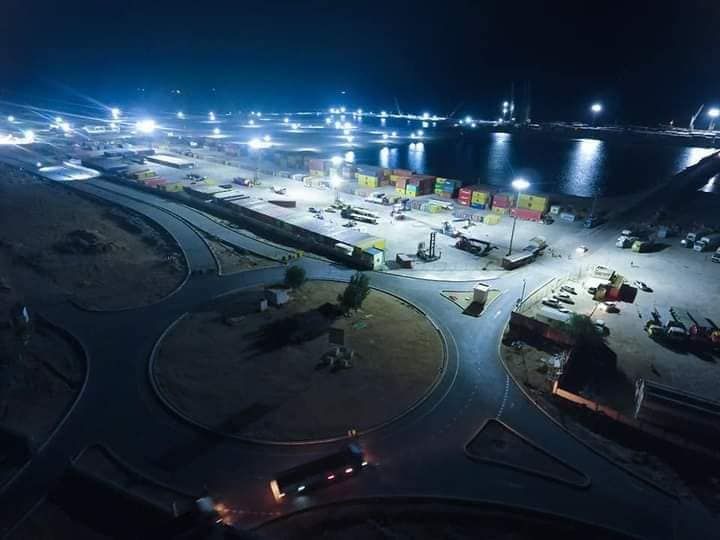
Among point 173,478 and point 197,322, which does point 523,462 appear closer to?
point 173,478

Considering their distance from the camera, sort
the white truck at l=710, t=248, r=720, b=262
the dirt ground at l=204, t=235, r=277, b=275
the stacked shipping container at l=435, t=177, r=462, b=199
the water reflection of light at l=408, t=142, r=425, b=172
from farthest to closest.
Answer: the water reflection of light at l=408, t=142, r=425, b=172
the stacked shipping container at l=435, t=177, r=462, b=199
the white truck at l=710, t=248, r=720, b=262
the dirt ground at l=204, t=235, r=277, b=275

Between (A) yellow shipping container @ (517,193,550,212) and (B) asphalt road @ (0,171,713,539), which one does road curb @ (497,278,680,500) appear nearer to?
(B) asphalt road @ (0,171,713,539)

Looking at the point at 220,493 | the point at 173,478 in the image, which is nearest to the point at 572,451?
the point at 220,493

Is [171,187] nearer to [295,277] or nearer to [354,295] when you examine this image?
[295,277]

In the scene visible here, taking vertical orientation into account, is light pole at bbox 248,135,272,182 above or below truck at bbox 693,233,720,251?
above

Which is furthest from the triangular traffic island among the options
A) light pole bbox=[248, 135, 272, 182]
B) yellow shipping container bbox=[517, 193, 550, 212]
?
light pole bbox=[248, 135, 272, 182]

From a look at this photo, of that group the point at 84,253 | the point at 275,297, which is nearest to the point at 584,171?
the point at 275,297
